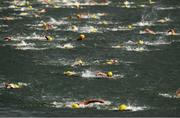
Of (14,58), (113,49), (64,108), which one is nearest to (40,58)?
(14,58)

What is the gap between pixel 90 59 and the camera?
91.9 feet

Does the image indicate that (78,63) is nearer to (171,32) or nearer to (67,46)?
(67,46)

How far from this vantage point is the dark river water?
67.1 feet

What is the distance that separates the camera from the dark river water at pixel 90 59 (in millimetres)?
20453

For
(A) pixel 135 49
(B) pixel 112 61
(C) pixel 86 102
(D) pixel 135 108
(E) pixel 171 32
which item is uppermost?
(E) pixel 171 32

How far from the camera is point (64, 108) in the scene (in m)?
19.8

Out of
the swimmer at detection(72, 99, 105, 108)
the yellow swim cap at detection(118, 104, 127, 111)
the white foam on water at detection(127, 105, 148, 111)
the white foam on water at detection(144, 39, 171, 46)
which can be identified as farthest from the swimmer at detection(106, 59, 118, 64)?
the yellow swim cap at detection(118, 104, 127, 111)

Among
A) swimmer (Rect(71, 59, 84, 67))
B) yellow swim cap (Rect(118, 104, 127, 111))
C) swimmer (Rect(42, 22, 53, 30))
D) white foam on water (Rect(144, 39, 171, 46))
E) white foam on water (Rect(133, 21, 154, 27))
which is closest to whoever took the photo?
yellow swim cap (Rect(118, 104, 127, 111))

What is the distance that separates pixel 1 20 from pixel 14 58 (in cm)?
1381

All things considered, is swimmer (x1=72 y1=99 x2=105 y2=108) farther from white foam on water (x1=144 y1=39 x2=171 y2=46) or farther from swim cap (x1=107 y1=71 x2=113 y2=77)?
white foam on water (x1=144 y1=39 x2=171 y2=46)

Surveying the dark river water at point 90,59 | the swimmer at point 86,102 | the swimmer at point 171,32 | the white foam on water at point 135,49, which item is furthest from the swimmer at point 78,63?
the swimmer at point 171,32

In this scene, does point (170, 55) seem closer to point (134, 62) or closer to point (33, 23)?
point (134, 62)

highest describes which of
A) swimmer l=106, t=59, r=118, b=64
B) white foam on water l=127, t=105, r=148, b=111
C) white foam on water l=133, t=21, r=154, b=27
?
white foam on water l=133, t=21, r=154, b=27

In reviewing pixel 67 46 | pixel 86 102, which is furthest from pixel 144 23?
pixel 86 102
